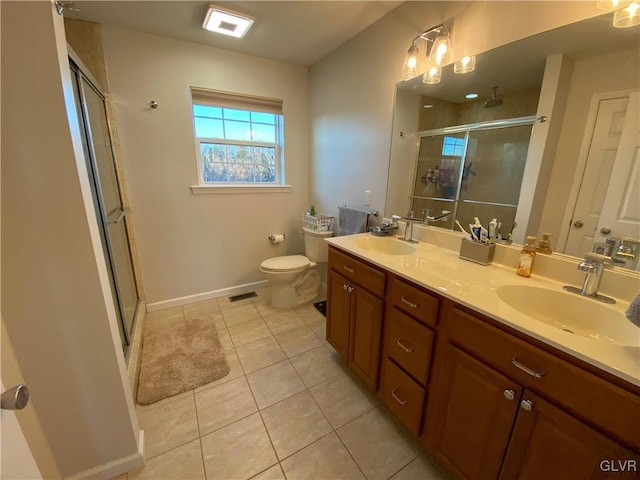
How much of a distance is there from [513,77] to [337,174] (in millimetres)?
1451

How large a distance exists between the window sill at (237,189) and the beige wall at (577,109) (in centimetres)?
223

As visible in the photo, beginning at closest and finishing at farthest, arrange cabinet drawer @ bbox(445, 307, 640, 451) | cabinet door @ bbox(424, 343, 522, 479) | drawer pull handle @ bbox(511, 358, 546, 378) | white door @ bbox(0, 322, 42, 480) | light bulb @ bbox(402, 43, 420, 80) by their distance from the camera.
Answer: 1. white door @ bbox(0, 322, 42, 480)
2. cabinet drawer @ bbox(445, 307, 640, 451)
3. drawer pull handle @ bbox(511, 358, 546, 378)
4. cabinet door @ bbox(424, 343, 522, 479)
5. light bulb @ bbox(402, 43, 420, 80)

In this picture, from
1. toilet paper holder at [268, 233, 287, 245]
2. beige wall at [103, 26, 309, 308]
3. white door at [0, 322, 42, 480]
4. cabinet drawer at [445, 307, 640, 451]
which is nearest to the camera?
white door at [0, 322, 42, 480]

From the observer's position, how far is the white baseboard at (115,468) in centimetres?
110

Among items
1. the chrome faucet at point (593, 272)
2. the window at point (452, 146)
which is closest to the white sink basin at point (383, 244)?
the window at point (452, 146)

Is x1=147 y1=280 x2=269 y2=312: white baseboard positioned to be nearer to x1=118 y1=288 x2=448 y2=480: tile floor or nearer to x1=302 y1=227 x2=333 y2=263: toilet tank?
x1=302 y1=227 x2=333 y2=263: toilet tank

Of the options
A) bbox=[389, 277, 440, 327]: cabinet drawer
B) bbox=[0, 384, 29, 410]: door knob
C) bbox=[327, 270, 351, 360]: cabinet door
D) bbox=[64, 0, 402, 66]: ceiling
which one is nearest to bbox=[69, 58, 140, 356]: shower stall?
bbox=[64, 0, 402, 66]: ceiling

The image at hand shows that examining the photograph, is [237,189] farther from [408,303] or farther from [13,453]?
[13,453]

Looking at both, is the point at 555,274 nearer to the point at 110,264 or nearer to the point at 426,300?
the point at 426,300

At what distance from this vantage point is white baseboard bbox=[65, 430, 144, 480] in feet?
3.61

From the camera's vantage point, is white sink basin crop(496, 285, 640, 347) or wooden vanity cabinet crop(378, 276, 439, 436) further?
wooden vanity cabinet crop(378, 276, 439, 436)

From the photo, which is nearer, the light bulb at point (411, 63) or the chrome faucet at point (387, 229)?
the light bulb at point (411, 63)

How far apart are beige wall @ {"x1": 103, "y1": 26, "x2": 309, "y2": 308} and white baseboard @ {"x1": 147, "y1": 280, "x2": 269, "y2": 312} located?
0.03 meters

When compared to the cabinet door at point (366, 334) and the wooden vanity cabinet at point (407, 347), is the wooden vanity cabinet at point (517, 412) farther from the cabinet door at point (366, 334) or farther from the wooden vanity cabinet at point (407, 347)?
the cabinet door at point (366, 334)
